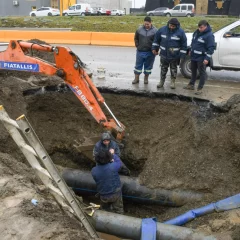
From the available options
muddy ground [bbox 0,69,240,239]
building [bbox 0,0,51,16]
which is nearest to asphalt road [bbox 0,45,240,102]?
muddy ground [bbox 0,69,240,239]

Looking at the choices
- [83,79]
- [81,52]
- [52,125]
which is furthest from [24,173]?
[81,52]

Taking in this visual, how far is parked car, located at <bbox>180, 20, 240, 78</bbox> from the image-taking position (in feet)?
37.3

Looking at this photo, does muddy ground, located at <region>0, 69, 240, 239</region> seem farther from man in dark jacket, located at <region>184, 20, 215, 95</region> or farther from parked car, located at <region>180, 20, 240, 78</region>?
parked car, located at <region>180, 20, 240, 78</region>

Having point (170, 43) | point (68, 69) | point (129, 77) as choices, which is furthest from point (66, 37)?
point (68, 69)

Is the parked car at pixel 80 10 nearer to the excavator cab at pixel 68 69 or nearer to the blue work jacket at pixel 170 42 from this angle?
the blue work jacket at pixel 170 42

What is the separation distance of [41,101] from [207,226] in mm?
5489

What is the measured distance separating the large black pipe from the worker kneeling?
40 cm

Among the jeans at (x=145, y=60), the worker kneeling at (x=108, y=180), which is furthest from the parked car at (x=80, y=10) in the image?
the worker kneeling at (x=108, y=180)

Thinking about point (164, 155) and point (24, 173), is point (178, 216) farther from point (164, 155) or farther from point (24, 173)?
point (24, 173)

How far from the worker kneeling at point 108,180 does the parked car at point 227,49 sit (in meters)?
6.02

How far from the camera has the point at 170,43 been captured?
9727 mm

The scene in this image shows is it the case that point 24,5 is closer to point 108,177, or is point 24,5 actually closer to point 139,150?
point 139,150

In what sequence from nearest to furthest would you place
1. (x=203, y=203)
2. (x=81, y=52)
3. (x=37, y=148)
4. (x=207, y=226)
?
(x=37, y=148) → (x=207, y=226) → (x=203, y=203) → (x=81, y=52)

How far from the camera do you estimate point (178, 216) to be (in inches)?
244
